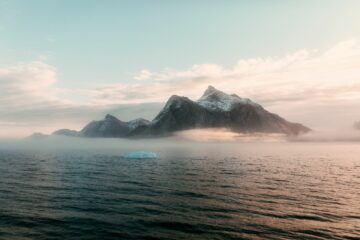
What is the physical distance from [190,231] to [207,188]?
104 feet

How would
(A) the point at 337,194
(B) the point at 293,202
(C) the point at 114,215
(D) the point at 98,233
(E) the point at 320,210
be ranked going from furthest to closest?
(A) the point at 337,194
(B) the point at 293,202
(E) the point at 320,210
(C) the point at 114,215
(D) the point at 98,233

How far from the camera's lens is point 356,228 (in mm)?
39156

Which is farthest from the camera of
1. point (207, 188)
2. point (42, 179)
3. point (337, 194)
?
point (42, 179)

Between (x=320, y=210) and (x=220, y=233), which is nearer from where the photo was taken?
(x=220, y=233)

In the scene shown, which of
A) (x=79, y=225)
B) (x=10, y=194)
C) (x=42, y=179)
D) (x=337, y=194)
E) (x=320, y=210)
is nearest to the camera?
(x=79, y=225)

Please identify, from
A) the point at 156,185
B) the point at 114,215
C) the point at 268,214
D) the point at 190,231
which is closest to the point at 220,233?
the point at 190,231

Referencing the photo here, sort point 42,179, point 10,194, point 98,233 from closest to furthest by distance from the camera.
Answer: point 98,233 < point 10,194 < point 42,179

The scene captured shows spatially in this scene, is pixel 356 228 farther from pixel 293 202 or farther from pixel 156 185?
pixel 156 185

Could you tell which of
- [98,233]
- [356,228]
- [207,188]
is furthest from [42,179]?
[356,228]

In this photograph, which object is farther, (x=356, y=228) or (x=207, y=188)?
(x=207, y=188)

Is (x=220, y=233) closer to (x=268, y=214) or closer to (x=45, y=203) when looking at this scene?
(x=268, y=214)

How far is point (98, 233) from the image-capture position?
36125 mm

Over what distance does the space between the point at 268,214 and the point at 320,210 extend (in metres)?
9.78

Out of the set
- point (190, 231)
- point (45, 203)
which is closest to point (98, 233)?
point (190, 231)
